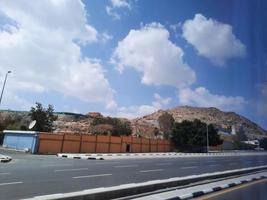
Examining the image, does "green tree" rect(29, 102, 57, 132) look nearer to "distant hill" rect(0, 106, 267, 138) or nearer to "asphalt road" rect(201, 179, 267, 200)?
"distant hill" rect(0, 106, 267, 138)

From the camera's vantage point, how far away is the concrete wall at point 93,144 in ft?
139

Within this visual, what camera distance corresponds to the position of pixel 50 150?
42.6 metres

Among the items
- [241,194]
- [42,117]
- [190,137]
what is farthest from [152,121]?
[241,194]

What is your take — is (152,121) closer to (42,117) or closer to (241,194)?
(42,117)

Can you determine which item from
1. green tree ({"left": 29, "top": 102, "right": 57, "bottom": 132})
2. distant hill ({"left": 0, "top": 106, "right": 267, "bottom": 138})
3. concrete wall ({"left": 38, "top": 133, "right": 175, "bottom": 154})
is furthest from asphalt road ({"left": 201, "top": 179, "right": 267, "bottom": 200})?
green tree ({"left": 29, "top": 102, "right": 57, "bottom": 132})

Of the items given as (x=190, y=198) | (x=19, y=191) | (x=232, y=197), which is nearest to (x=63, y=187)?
(x=19, y=191)

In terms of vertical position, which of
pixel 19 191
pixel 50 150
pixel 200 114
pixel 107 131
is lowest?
pixel 19 191

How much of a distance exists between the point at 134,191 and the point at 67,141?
36.2m

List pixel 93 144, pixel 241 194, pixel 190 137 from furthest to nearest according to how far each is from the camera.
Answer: pixel 190 137 < pixel 93 144 < pixel 241 194

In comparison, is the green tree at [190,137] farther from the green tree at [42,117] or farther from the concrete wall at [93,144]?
the green tree at [42,117]

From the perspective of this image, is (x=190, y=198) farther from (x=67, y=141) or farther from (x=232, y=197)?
(x=67, y=141)

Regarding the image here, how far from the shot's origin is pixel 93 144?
50.8 m

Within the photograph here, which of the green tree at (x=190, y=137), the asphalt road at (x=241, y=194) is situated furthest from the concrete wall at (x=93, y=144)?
the asphalt road at (x=241, y=194)

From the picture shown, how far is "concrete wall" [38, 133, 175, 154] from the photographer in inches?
1672
